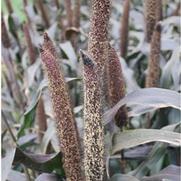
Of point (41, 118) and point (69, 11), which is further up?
point (69, 11)

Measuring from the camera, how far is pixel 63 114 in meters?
0.86

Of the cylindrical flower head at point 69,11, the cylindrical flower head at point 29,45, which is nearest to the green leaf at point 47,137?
the cylindrical flower head at point 29,45

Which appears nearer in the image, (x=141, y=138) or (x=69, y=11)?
(x=141, y=138)

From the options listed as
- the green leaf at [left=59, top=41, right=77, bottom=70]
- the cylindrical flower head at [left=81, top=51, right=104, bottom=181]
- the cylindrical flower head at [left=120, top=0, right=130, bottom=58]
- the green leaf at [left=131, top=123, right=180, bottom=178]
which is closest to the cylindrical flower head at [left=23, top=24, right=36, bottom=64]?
the green leaf at [left=59, top=41, right=77, bottom=70]

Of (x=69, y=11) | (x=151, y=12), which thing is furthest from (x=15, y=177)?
(x=69, y=11)

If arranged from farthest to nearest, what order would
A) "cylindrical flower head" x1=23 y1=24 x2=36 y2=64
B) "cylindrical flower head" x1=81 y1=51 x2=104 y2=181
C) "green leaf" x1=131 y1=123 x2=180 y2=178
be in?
1. "cylindrical flower head" x1=23 y1=24 x2=36 y2=64
2. "green leaf" x1=131 y1=123 x2=180 y2=178
3. "cylindrical flower head" x1=81 y1=51 x2=104 y2=181

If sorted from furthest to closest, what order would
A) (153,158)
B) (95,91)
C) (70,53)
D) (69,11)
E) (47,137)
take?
(69,11), (70,53), (47,137), (153,158), (95,91)

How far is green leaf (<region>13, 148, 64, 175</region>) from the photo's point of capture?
101 centimetres

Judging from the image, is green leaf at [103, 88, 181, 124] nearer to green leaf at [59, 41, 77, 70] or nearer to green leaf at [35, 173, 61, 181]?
green leaf at [35, 173, 61, 181]

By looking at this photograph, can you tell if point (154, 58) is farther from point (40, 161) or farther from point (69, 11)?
point (69, 11)

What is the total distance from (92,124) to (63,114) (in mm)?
76

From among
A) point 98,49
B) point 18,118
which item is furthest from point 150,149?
point 18,118

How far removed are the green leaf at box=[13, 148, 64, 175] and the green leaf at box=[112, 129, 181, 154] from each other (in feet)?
0.37

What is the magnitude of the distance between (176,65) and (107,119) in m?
0.61
